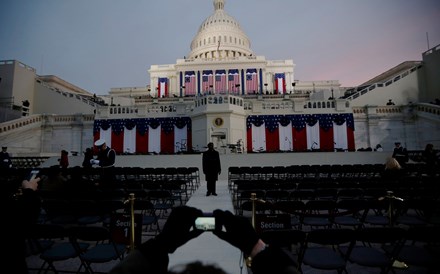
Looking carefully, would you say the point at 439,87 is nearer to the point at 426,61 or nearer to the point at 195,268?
the point at 426,61

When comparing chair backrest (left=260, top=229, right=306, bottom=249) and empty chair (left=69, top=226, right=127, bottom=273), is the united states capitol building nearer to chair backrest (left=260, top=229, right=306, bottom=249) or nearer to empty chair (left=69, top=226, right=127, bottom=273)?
empty chair (left=69, top=226, right=127, bottom=273)

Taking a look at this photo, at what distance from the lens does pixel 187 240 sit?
1.33 meters

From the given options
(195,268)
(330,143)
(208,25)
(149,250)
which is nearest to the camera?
(149,250)

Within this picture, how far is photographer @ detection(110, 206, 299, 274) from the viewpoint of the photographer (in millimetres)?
1251

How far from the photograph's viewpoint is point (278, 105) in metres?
24.7

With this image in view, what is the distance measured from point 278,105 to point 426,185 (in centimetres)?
1866

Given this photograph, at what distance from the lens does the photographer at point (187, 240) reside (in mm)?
1251

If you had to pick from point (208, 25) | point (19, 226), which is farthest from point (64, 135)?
point (208, 25)

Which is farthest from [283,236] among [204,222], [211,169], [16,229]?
[211,169]

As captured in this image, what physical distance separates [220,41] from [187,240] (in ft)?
222

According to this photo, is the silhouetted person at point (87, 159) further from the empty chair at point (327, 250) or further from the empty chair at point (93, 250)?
the empty chair at point (327, 250)

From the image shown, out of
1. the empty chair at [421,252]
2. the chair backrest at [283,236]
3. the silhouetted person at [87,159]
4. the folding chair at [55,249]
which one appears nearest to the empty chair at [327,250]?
the chair backrest at [283,236]

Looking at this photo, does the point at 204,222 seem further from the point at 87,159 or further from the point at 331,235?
the point at 87,159

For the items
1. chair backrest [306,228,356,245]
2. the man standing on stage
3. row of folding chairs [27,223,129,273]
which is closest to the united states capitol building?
the man standing on stage
